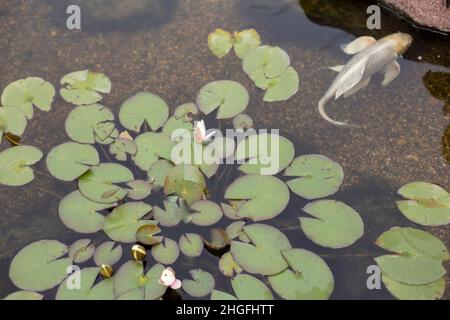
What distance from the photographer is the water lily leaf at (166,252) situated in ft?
7.60

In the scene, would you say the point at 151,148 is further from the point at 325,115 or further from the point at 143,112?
the point at 325,115

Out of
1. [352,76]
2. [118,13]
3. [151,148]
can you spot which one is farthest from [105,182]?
[352,76]

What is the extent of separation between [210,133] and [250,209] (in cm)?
46

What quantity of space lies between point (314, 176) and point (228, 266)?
2.04ft

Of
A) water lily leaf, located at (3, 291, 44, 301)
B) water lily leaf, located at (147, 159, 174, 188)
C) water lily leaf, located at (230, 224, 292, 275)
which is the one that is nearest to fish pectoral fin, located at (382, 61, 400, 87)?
water lily leaf, located at (230, 224, 292, 275)

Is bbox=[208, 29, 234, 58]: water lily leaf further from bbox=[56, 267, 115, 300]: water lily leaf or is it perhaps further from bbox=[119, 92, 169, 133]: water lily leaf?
bbox=[56, 267, 115, 300]: water lily leaf

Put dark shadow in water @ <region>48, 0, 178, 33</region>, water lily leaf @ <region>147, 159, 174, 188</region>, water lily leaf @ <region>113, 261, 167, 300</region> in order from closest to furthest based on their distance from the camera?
water lily leaf @ <region>113, 261, 167, 300</region> → water lily leaf @ <region>147, 159, 174, 188</region> → dark shadow in water @ <region>48, 0, 178, 33</region>

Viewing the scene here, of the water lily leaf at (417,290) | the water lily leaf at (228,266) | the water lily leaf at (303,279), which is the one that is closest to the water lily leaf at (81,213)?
the water lily leaf at (228,266)

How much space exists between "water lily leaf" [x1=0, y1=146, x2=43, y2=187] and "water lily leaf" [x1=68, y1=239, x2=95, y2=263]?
0.47 metres

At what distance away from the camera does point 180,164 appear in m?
2.56

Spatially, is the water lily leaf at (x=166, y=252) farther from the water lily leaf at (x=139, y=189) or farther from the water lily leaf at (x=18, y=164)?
the water lily leaf at (x=18, y=164)

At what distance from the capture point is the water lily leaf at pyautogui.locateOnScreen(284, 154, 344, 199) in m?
2.52
